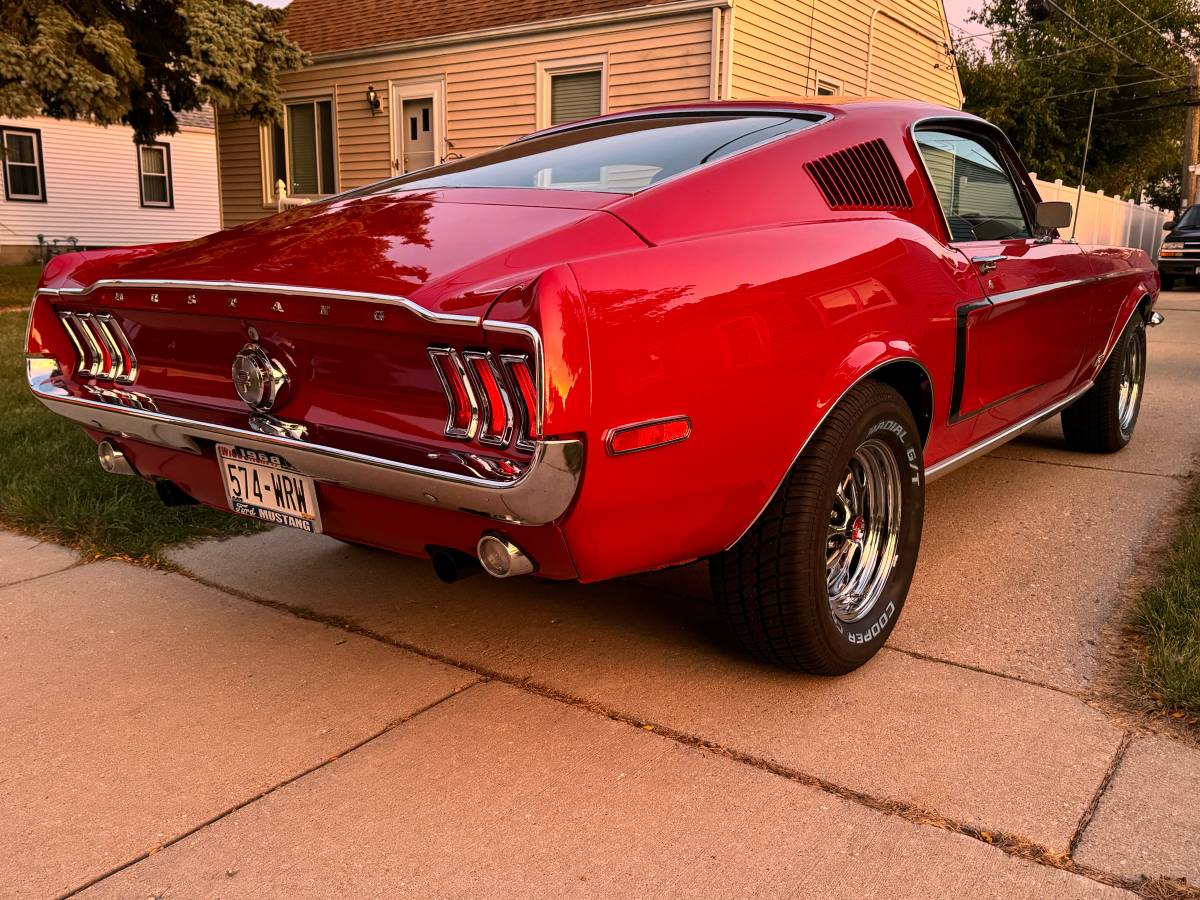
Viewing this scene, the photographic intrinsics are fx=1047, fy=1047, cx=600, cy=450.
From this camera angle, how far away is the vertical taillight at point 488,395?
204 centimetres

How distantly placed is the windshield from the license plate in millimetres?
20415

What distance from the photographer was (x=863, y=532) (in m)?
2.98

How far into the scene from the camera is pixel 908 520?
3.00 metres

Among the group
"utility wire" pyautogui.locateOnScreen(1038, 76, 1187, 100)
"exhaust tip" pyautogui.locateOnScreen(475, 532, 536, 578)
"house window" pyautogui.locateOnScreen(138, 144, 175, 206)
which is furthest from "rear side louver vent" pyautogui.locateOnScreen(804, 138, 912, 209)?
"utility wire" pyautogui.locateOnScreen(1038, 76, 1187, 100)

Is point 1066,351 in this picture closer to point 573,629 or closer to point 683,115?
point 683,115

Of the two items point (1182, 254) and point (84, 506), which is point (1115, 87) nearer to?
point (1182, 254)

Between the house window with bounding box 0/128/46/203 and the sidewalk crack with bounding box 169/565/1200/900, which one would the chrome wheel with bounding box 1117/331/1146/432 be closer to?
the sidewalk crack with bounding box 169/565/1200/900

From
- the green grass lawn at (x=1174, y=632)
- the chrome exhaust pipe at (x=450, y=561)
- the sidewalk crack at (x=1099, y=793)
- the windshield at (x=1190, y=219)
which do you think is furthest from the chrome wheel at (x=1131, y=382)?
the windshield at (x=1190, y=219)

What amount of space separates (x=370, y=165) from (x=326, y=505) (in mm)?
14116

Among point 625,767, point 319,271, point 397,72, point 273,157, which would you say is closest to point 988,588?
point 625,767

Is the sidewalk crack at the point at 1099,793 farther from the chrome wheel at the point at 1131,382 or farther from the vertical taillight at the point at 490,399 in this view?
the chrome wheel at the point at 1131,382

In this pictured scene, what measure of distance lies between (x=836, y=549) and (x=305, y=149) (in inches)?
612

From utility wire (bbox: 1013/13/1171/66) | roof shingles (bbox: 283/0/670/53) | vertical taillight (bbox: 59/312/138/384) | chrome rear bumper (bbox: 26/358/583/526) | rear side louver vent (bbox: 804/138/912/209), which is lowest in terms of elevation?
chrome rear bumper (bbox: 26/358/583/526)

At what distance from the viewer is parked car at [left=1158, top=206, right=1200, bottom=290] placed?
18.3 metres
